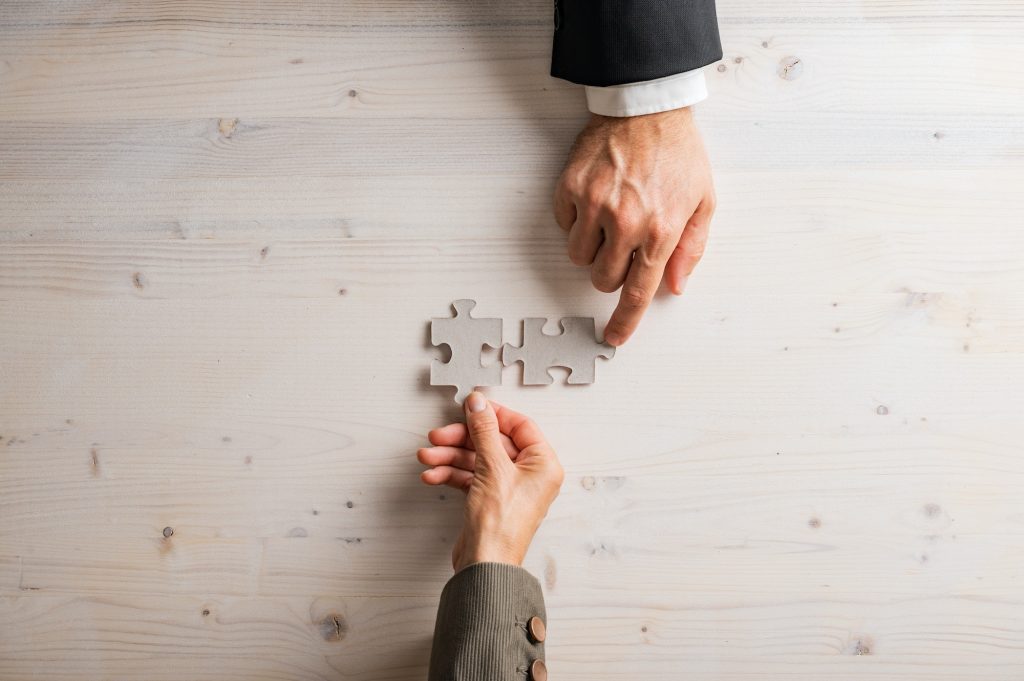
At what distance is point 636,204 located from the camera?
3.49ft

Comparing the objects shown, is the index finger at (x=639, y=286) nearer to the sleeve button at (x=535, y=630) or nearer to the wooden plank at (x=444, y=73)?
the wooden plank at (x=444, y=73)

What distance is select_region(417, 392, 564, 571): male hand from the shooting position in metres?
1.10

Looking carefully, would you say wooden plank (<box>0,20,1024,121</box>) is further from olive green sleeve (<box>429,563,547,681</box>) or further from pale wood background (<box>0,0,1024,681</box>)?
olive green sleeve (<box>429,563,547,681</box>)

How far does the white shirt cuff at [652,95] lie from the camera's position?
41.8 inches

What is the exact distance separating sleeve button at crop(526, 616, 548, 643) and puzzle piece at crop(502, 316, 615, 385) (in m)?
0.38

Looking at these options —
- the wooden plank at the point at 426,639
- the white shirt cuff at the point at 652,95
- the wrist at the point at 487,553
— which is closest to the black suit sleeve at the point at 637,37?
the white shirt cuff at the point at 652,95

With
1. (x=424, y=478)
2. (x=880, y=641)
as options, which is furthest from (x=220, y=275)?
(x=880, y=641)

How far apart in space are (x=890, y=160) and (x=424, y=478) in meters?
0.97

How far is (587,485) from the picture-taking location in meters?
1.18

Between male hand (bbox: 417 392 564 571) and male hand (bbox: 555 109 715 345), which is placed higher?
male hand (bbox: 555 109 715 345)

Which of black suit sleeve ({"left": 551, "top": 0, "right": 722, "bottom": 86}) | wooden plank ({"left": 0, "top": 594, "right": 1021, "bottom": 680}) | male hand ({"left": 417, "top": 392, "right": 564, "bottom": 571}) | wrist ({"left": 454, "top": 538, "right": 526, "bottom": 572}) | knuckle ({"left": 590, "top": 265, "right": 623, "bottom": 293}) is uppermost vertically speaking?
black suit sleeve ({"left": 551, "top": 0, "right": 722, "bottom": 86})

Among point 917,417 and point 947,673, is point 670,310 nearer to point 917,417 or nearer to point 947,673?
point 917,417

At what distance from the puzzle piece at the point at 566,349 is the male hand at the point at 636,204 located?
3 cm

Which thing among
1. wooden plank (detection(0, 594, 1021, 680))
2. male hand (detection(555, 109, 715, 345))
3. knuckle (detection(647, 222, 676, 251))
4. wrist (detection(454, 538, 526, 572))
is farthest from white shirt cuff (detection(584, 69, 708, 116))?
wooden plank (detection(0, 594, 1021, 680))
